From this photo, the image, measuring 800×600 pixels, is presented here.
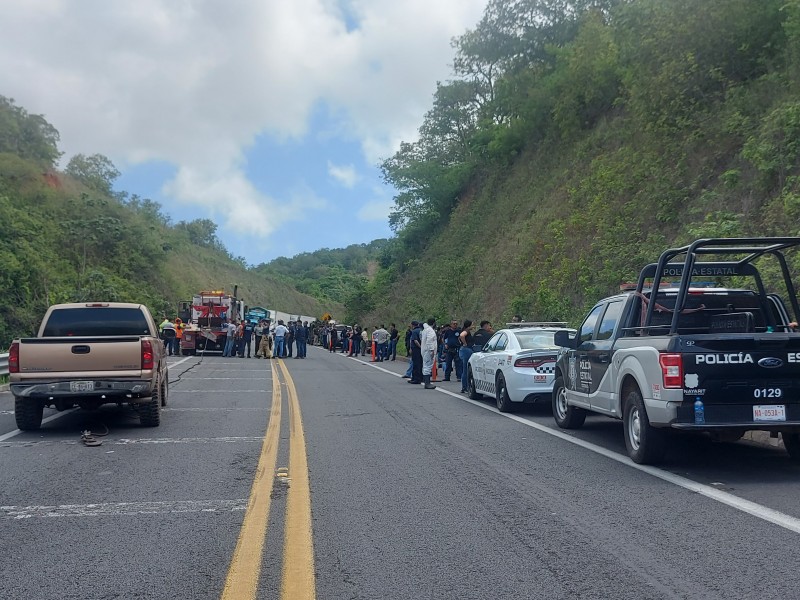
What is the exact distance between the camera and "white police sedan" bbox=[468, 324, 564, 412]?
13406mm

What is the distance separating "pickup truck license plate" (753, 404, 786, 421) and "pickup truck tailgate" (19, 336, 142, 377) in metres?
7.82

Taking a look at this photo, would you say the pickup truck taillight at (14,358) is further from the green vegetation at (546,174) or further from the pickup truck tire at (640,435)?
the green vegetation at (546,174)

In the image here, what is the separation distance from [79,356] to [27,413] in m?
1.19

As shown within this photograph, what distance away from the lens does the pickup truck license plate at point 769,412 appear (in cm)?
797

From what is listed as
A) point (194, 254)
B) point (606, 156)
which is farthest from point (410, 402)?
point (194, 254)

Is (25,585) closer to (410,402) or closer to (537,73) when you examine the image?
(410,402)

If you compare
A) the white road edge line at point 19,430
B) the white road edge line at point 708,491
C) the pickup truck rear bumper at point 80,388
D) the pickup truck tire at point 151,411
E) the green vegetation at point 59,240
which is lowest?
the white road edge line at point 708,491

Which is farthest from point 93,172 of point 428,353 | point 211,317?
point 428,353

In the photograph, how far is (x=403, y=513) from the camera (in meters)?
6.69

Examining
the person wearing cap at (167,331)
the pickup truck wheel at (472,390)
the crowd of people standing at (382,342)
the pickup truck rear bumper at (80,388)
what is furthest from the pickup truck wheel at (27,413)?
the person wearing cap at (167,331)

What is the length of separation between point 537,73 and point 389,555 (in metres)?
41.9

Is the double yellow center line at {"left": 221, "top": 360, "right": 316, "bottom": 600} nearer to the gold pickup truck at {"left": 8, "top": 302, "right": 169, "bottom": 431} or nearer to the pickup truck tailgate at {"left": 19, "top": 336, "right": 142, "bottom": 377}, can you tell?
the gold pickup truck at {"left": 8, "top": 302, "right": 169, "bottom": 431}

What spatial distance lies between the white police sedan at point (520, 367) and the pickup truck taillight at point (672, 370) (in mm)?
5354

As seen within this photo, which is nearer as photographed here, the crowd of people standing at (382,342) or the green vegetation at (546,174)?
the crowd of people standing at (382,342)
